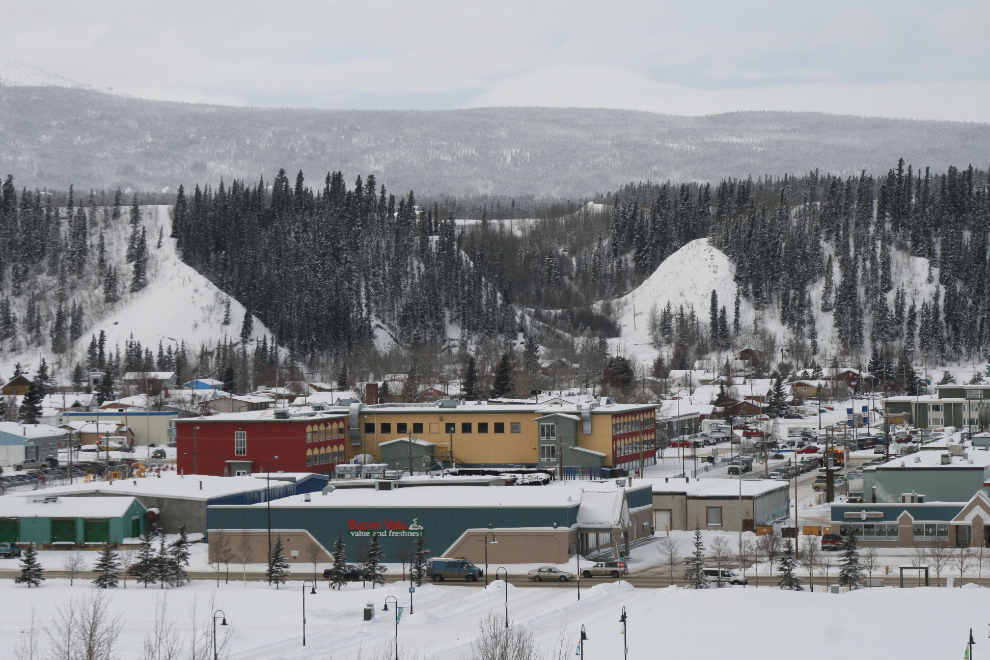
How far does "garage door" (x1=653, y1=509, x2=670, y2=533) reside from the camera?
61406 millimetres

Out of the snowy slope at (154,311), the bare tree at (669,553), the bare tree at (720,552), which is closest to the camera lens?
the bare tree at (669,553)

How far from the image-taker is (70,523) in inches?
2282

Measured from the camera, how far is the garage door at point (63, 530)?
57.8 m

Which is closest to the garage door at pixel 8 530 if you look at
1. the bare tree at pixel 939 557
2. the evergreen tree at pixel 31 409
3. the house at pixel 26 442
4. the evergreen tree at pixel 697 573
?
the evergreen tree at pixel 697 573

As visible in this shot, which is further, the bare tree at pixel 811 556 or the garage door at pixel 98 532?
the garage door at pixel 98 532

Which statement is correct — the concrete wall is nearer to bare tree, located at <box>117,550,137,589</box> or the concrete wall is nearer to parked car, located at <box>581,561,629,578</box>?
parked car, located at <box>581,561,629,578</box>

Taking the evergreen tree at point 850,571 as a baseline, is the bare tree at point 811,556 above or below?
below

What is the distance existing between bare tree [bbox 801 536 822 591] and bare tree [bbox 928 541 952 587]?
432 centimetres

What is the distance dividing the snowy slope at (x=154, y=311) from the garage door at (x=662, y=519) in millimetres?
104979

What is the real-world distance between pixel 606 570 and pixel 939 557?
43.9 ft

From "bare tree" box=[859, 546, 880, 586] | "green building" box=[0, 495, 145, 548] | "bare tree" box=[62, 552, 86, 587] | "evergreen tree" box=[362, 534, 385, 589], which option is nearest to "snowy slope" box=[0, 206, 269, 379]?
"green building" box=[0, 495, 145, 548]

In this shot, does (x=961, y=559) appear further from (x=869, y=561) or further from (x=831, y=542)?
(x=831, y=542)

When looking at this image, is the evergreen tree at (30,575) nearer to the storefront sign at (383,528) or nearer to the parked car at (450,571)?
the storefront sign at (383,528)

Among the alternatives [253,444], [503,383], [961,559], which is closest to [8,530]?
[253,444]
